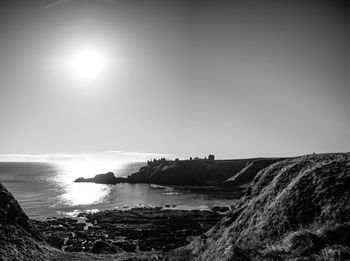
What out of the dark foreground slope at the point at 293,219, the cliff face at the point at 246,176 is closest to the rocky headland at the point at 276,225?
the dark foreground slope at the point at 293,219

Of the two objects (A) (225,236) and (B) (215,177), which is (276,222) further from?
(B) (215,177)

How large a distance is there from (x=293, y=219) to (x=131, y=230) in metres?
41.0

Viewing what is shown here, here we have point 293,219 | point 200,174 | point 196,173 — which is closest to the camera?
point 293,219

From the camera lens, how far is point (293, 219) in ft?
44.8

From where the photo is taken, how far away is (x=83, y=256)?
19250mm

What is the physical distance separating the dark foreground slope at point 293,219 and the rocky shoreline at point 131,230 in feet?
46.2

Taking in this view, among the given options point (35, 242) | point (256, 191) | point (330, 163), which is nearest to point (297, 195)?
point (330, 163)

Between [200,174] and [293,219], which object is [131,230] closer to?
[293,219]

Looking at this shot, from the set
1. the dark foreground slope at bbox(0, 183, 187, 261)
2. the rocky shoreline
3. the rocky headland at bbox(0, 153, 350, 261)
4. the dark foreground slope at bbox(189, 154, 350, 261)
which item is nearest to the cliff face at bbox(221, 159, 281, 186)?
the rocky shoreline

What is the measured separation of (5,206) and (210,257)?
49.0ft

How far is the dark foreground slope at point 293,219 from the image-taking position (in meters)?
10.7

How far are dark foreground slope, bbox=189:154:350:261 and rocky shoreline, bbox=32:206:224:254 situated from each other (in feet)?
46.2

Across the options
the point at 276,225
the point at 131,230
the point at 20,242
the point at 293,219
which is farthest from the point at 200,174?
the point at 293,219

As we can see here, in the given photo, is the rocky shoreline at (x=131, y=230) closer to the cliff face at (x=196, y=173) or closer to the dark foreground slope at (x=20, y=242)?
the dark foreground slope at (x=20, y=242)
